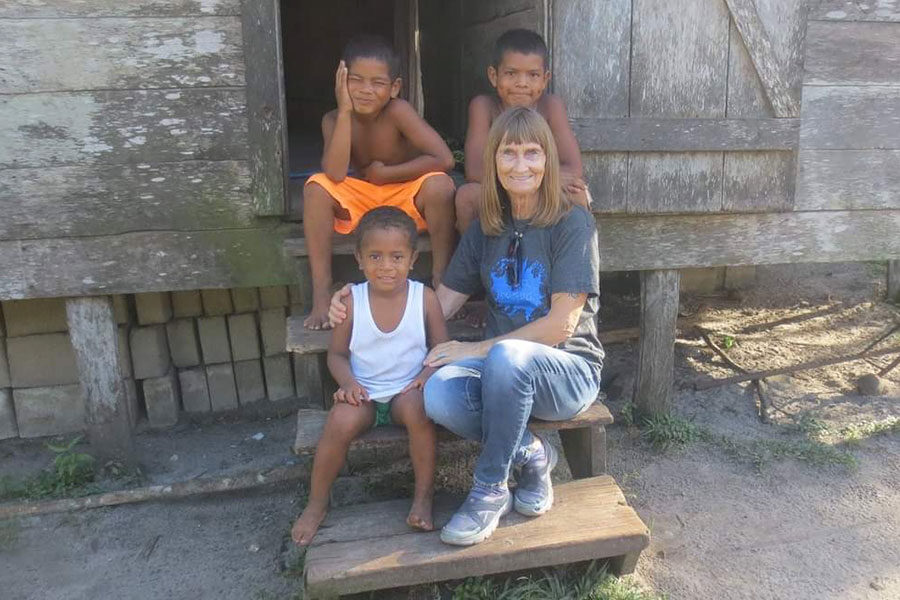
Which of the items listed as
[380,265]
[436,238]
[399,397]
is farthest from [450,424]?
[436,238]

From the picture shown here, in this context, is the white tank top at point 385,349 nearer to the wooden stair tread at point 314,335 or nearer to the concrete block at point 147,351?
the wooden stair tread at point 314,335

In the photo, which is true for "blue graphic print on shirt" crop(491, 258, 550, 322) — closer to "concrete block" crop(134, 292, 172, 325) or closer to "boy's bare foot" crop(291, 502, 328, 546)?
"boy's bare foot" crop(291, 502, 328, 546)

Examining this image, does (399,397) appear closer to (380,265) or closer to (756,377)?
(380,265)

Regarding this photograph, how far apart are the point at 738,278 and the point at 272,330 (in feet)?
11.4

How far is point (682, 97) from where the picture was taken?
3270mm

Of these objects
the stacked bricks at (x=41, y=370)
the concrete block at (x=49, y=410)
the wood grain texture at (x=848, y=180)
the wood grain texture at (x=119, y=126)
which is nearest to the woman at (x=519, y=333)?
the wood grain texture at (x=119, y=126)

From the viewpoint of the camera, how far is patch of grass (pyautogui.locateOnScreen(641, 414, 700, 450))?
361 cm

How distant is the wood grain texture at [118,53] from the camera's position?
288cm

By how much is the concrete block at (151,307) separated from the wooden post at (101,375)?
499 mm

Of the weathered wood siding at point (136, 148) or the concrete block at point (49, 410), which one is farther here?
the concrete block at point (49, 410)

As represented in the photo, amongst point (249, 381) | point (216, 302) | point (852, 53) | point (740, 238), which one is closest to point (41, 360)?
point (216, 302)

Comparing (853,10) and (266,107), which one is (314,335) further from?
(853,10)

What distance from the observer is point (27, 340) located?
3.80 m

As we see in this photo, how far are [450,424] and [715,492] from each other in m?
1.46
